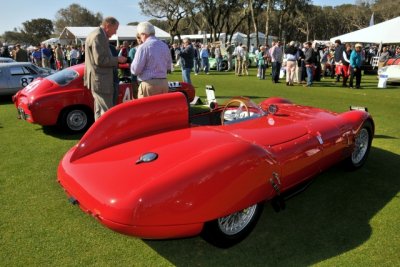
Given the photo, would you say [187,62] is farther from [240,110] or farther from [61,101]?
[240,110]

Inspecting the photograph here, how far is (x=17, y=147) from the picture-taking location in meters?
5.98

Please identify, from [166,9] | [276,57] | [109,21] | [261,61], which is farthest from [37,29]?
[109,21]

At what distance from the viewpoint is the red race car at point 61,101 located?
21.1 feet

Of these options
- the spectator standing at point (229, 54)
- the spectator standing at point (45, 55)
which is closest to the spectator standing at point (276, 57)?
the spectator standing at point (229, 54)

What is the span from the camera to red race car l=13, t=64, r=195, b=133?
6441 millimetres

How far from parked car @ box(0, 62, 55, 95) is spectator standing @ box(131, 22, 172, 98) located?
7.24 meters

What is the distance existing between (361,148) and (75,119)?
4.95 m

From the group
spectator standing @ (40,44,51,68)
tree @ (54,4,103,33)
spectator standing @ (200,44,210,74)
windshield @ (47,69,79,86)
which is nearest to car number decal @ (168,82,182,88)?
windshield @ (47,69,79,86)

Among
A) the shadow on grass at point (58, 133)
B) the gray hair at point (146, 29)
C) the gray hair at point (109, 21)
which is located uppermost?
the gray hair at point (109, 21)

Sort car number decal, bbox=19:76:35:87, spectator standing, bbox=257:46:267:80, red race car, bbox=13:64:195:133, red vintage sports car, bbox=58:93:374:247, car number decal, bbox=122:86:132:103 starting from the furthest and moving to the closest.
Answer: spectator standing, bbox=257:46:267:80
car number decal, bbox=19:76:35:87
car number decal, bbox=122:86:132:103
red race car, bbox=13:64:195:133
red vintage sports car, bbox=58:93:374:247

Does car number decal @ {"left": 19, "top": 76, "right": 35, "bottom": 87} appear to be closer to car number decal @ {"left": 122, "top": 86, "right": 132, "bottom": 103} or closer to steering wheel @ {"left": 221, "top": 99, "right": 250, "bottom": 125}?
car number decal @ {"left": 122, "top": 86, "right": 132, "bottom": 103}

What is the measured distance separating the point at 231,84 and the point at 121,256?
496 inches

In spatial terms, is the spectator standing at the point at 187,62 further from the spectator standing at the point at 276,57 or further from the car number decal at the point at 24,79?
the car number decal at the point at 24,79

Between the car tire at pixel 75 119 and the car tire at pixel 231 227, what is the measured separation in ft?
15.4
